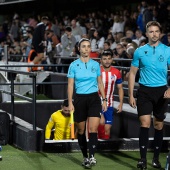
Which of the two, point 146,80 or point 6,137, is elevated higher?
point 146,80

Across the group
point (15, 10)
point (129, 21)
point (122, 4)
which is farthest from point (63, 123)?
point (15, 10)

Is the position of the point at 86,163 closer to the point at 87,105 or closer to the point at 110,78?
the point at 87,105

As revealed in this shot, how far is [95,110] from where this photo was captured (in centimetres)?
983

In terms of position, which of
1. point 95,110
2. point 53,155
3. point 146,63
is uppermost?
point 146,63

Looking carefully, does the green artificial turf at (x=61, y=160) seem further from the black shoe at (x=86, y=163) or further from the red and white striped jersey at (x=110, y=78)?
the red and white striped jersey at (x=110, y=78)

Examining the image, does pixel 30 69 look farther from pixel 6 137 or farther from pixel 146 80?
pixel 146 80

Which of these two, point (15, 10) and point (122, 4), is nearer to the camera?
point (122, 4)

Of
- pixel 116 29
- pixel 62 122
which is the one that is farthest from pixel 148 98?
pixel 116 29

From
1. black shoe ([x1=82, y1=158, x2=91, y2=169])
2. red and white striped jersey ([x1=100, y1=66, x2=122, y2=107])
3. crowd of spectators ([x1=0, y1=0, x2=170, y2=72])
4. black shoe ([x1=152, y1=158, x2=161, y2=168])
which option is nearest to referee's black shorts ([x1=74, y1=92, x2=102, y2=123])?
black shoe ([x1=82, y1=158, x2=91, y2=169])

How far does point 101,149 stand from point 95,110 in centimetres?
157

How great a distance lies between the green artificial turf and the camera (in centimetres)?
983

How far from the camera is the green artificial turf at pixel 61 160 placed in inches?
387

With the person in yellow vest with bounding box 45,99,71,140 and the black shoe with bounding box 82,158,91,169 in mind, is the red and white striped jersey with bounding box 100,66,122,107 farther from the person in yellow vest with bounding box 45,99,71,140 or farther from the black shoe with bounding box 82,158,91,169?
the black shoe with bounding box 82,158,91,169

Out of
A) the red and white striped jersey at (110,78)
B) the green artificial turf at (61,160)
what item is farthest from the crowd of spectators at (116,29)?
the green artificial turf at (61,160)
